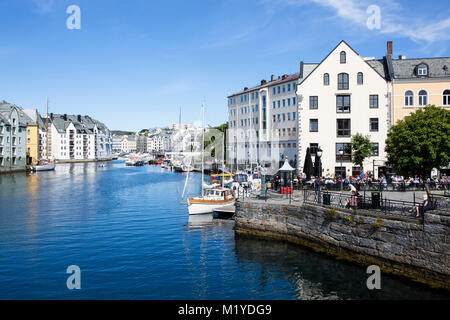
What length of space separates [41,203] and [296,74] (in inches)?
2109

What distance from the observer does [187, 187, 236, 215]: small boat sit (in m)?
40.2

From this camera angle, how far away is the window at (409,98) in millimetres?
49656

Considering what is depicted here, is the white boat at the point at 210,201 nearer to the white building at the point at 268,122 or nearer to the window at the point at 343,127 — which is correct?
the window at the point at 343,127

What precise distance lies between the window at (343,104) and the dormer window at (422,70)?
360 inches

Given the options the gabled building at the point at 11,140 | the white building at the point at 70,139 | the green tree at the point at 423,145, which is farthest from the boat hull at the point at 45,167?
the green tree at the point at 423,145

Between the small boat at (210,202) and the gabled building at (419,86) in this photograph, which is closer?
the small boat at (210,202)

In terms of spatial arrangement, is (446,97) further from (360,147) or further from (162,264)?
(162,264)

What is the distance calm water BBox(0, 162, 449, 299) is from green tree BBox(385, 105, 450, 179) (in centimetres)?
1122

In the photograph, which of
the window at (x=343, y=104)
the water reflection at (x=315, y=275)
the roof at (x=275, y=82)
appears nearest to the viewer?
the water reflection at (x=315, y=275)

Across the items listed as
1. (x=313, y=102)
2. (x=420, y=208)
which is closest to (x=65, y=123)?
(x=313, y=102)

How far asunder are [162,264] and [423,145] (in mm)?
20677

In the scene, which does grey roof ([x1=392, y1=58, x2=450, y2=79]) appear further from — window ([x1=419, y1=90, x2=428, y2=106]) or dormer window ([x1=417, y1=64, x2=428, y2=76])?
window ([x1=419, y1=90, x2=428, y2=106])

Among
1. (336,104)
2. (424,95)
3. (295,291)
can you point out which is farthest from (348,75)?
(295,291)

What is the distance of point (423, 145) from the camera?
2891cm
